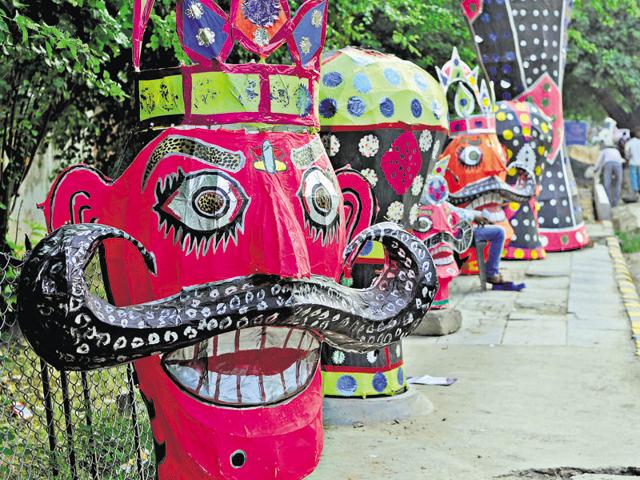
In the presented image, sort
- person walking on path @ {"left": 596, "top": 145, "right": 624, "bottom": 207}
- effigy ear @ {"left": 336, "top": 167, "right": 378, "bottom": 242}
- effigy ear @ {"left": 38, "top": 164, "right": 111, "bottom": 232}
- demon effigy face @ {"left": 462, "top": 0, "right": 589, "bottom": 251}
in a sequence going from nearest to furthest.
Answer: effigy ear @ {"left": 38, "top": 164, "right": 111, "bottom": 232}, effigy ear @ {"left": 336, "top": 167, "right": 378, "bottom": 242}, demon effigy face @ {"left": 462, "top": 0, "right": 589, "bottom": 251}, person walking on path @ {"left": 596, "top": 145, "right": 624, "bottom": 207}

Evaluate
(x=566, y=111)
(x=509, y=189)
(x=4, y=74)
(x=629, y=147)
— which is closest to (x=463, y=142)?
(x=509, y=189)

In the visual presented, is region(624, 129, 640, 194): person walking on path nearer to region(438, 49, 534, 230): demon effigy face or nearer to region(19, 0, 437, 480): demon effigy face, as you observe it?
region(438, 49, 534, 230): demon effigy face

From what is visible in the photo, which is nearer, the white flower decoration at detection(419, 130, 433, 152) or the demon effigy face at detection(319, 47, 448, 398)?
the demon effigy face at detection(319, 47, 448, 398)

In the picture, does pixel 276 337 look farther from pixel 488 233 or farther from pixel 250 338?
pixel 488 233

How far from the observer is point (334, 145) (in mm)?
4750

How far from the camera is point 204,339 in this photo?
255 centimetres

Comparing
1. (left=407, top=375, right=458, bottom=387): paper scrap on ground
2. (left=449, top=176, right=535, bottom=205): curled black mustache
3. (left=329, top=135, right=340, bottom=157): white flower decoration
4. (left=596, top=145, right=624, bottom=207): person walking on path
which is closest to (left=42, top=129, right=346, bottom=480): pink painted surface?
(left=329, top=135, right=340, bottom=157): white flower decoration

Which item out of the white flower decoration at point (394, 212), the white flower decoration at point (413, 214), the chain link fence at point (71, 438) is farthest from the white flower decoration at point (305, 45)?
the white flower decoration at point (413, 214)

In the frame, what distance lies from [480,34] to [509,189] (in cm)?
393

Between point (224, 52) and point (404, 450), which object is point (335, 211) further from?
point (404, 450)

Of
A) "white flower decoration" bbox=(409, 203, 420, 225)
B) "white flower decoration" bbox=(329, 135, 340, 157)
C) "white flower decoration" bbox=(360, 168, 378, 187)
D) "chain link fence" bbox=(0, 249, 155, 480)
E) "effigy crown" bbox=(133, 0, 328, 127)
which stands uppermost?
"effigy crown" bbox=(133, 0, 328, 127)

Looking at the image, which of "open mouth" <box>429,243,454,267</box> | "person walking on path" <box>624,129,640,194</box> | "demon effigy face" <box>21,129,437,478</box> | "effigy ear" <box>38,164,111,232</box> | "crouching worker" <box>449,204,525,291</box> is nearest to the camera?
"demon effigy face" <box>21,129,437,478</box>

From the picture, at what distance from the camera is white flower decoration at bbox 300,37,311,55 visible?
288 centimetres

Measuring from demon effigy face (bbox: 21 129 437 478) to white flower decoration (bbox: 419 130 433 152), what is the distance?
2011 mm
